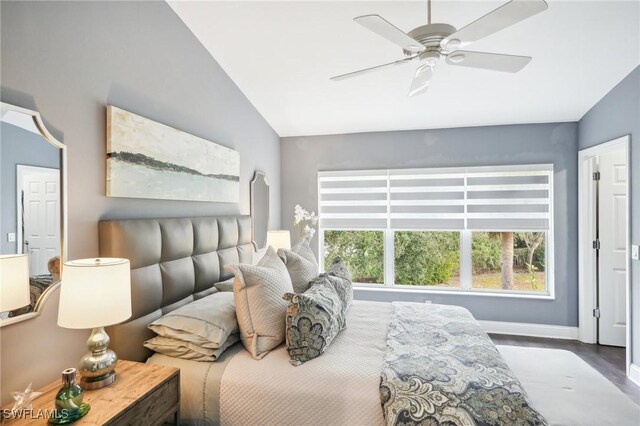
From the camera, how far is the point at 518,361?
225 cm

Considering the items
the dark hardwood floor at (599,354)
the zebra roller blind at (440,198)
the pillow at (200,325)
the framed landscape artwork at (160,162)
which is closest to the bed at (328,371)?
the pillow at (200,325)

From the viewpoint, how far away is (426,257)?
14.1 feet

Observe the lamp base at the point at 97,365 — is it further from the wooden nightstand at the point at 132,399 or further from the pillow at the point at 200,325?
the pillow at the point at 200,325

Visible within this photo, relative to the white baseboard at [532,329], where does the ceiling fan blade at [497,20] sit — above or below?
above

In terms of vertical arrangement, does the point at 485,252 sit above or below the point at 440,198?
below

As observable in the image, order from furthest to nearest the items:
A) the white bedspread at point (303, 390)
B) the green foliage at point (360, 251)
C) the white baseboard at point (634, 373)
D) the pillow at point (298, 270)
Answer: the green foliage at point (360, 251), the white baseboard at point (634, 373), the pillow at point (298, 270), the white bedspread at point (303, 390)

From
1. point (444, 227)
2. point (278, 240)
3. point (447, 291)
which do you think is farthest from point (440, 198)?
point (278, 240)

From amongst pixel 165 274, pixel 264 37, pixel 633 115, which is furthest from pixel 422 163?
pixel 165 274

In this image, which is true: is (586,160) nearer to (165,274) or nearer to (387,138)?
(387,138)

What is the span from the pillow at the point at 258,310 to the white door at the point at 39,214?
0.86 m

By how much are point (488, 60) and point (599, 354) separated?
133 inches

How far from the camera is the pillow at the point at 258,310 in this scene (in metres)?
→ 1.91

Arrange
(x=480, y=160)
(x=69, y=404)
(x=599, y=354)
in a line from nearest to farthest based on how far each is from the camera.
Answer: (x=69, y=404) < (x=599, y=354) < (x=480, y=160)

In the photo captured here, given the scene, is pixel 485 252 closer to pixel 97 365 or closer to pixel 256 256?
pixel 256 256
